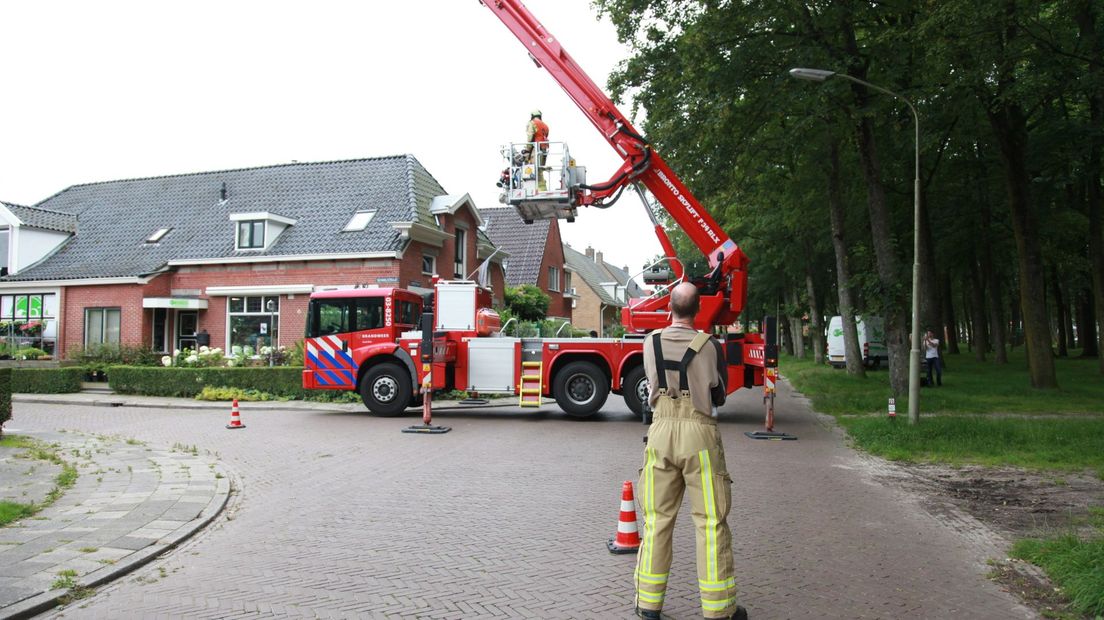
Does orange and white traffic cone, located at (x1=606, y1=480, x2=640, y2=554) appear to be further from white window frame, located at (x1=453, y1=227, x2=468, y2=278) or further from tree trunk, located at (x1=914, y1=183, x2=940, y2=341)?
white window frame, located at (x1=453, y1=227, x2=468, y2=278)

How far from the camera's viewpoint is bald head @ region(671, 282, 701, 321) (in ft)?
14.7

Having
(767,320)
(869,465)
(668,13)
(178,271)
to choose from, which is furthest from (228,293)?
(869,465)

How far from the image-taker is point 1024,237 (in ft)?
61.1

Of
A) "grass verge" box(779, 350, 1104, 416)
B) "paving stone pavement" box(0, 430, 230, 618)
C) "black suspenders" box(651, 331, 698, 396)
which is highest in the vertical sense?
"black suspenders" box(651, 331, 698, 396)

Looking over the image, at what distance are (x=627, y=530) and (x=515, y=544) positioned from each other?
2.98 feet

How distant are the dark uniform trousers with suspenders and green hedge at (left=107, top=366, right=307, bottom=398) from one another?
1622 centimetres

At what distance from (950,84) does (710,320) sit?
245 inches

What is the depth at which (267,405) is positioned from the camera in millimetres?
17703

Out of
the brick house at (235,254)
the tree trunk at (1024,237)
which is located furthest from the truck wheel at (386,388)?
the tree trunk at (1024,237)

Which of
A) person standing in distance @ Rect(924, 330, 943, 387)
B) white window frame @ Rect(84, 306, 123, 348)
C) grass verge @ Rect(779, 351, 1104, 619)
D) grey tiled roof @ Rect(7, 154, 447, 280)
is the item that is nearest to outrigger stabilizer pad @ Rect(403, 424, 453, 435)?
grass verge @ Rect(779, 351, 1104, 619)

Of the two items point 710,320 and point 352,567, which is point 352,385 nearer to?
point 710,320

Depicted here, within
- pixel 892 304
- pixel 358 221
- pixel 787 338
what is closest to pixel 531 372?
pixel 892 304

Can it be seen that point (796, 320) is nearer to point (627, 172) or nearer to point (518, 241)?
point (518, 241)

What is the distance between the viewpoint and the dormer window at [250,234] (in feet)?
82.4
